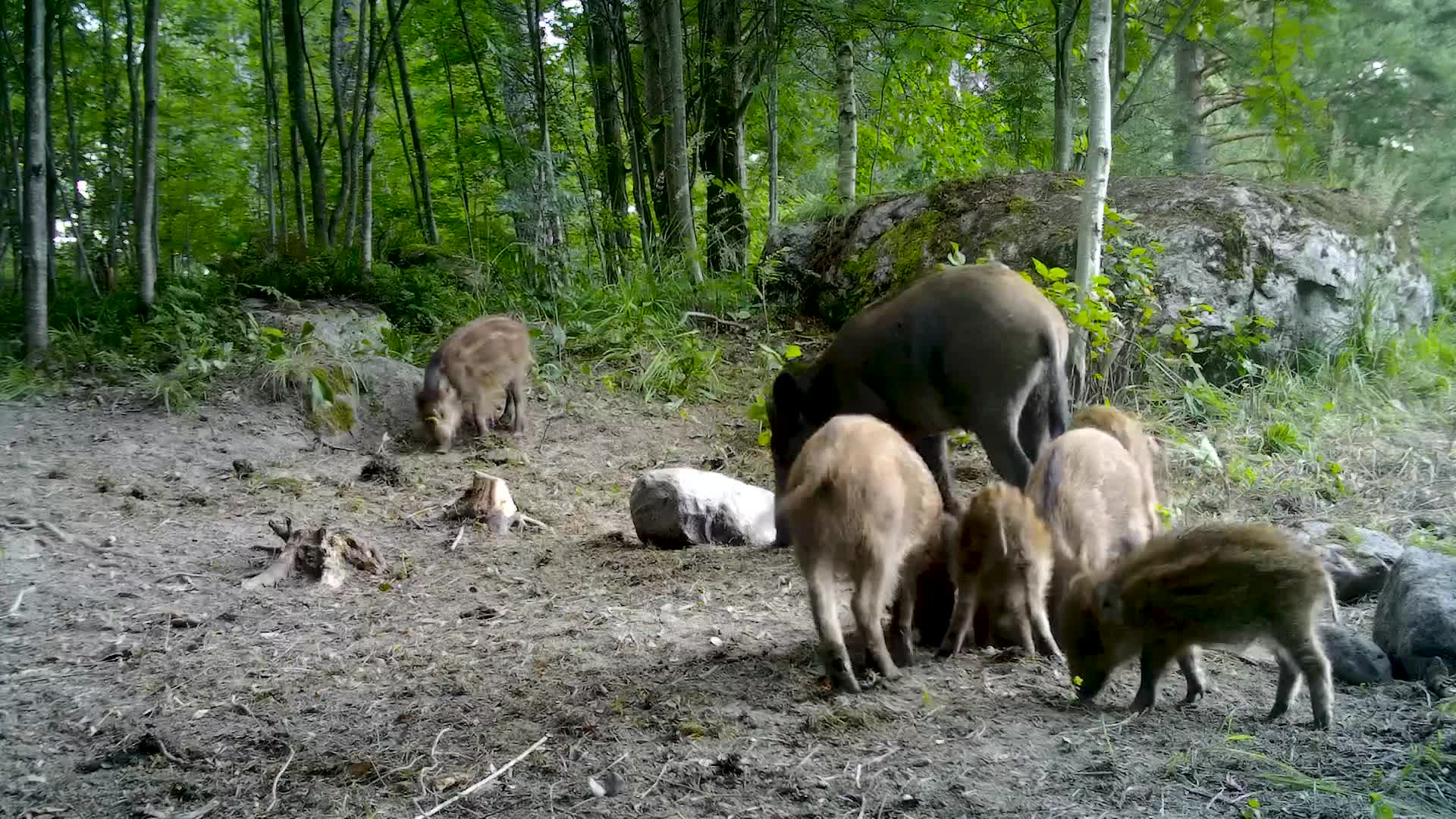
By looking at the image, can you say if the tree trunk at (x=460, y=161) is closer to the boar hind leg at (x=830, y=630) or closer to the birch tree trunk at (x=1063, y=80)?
the birch tree trunk at (x=1063, y=80)

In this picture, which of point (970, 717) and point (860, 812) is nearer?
point (860, 812)

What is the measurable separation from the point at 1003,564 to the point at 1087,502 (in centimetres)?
63

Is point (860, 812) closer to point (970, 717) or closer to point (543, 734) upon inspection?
point (970, 717)

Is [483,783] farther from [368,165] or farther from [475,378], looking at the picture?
[368,165]

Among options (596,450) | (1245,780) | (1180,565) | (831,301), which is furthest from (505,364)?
(1245,780)

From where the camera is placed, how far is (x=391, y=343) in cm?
905

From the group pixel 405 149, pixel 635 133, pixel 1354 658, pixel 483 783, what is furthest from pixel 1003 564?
pixel 405 149

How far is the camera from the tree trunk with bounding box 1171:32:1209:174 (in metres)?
10.1

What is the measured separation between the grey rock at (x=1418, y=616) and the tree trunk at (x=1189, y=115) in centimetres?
739

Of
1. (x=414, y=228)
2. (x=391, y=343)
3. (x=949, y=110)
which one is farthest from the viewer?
(x=414, y=228)

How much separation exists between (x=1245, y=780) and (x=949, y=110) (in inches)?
439

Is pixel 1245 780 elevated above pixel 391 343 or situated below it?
below

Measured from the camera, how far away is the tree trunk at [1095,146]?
5844 mm

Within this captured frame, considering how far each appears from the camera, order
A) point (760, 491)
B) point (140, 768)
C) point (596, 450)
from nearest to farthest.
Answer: point (140, 768)
point (760, 491)
point (596, 450)
